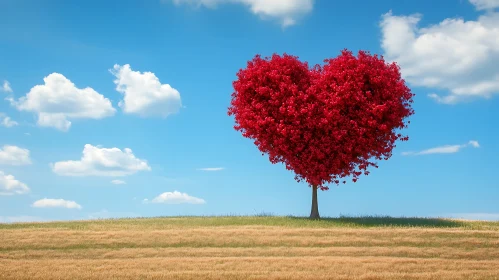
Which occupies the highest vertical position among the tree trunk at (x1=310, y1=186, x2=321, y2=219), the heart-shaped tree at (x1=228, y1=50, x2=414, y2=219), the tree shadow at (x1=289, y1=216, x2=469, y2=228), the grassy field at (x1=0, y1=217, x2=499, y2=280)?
the heart-shaped tree at (x1=228, y1=50, x2=414, y2=219)

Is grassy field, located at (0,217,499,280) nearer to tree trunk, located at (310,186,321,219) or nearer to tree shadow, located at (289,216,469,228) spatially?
tree shadow, located at (289,216,469,228)

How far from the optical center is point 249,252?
24.5 metres

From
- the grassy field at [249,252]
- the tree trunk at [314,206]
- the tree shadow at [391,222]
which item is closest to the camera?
the grassy field at [249,252]

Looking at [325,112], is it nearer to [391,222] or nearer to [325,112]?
[325,112]

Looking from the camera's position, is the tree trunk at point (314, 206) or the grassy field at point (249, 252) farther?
the tree trunk at point (314, 206)

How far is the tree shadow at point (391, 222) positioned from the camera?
1367 inches

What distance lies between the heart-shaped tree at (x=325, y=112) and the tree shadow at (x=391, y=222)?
2349 millimetres

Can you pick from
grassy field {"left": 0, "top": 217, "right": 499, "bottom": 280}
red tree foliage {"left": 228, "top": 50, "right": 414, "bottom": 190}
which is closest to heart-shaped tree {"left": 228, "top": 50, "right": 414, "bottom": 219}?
red tree foliage {"left": 228, "top": 50, "right": 414, "bottom": 190}

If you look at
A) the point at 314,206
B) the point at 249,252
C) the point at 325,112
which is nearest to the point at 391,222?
Answer: the point at 314,206

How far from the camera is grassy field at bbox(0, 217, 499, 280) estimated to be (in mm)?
19656

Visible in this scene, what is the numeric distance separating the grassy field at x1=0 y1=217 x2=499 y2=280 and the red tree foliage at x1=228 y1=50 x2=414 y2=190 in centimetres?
461

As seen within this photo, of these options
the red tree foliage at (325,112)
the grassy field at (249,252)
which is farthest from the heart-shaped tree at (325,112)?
the grassy field at (249,252)

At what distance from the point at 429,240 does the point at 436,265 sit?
656 centimetres

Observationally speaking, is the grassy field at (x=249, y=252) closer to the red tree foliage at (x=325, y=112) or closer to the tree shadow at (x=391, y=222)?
the tree shadow at (x=391, y=222)
